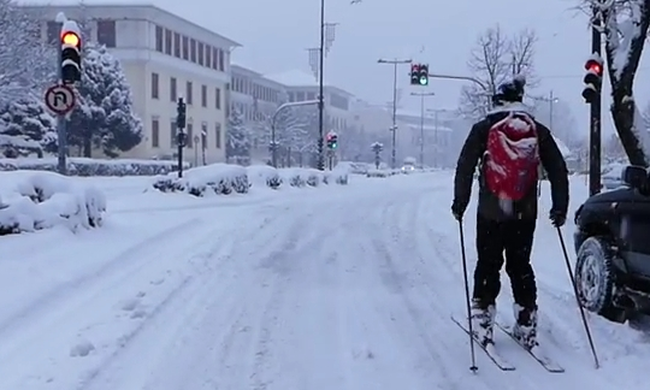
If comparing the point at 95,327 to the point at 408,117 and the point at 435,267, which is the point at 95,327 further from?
the point at 408,117

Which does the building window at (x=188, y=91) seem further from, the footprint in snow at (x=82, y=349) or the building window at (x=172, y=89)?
the footprint in snow at (x=82, y=349)

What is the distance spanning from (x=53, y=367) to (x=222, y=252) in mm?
6116

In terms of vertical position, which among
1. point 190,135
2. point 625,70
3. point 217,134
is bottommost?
point 190,135

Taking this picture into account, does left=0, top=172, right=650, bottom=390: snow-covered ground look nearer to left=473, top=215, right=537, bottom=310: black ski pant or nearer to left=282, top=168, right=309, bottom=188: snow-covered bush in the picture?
left=473, top=215, right=537, bottom=310: black ski pant

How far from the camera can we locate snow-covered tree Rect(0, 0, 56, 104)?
147ft

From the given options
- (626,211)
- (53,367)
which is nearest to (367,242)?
(626,211)

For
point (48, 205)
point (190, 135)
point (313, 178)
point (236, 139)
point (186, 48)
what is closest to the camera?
point (48, 205)

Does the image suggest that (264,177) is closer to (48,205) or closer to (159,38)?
(48,205)

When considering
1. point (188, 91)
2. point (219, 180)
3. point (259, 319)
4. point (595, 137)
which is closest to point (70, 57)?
point (259, 319)

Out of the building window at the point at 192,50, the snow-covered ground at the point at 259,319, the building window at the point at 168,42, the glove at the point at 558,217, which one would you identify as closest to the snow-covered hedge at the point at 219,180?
the snow-covered ground at the point at 259,319

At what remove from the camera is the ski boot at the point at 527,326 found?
6.13 m

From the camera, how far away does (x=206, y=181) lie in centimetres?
2516

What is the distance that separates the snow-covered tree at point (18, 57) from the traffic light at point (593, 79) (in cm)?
3423

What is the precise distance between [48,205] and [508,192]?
708 centimetres
